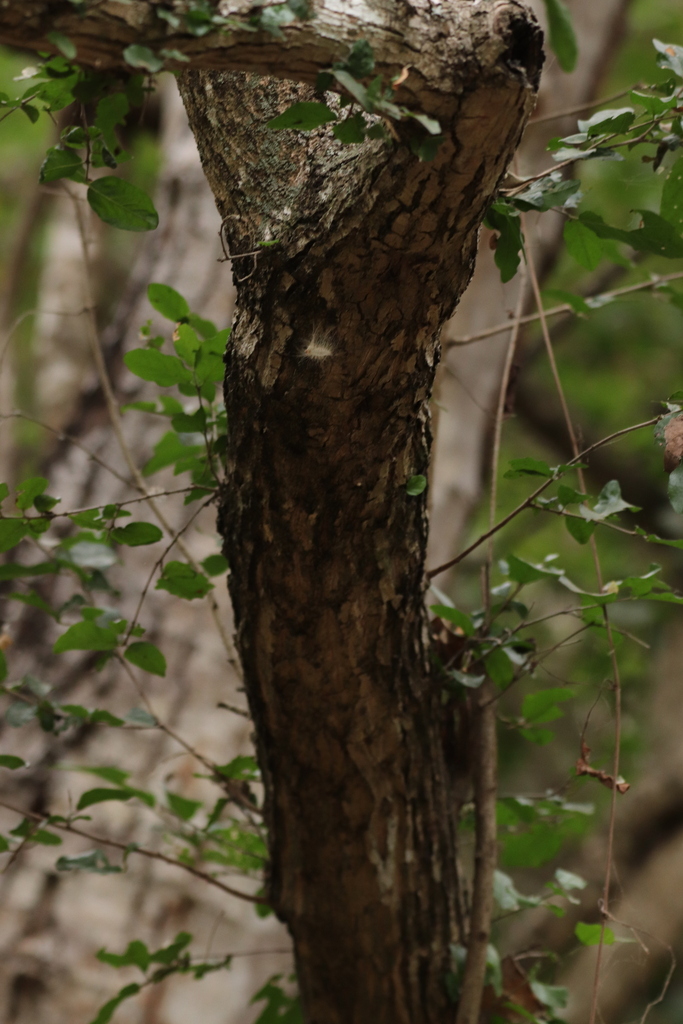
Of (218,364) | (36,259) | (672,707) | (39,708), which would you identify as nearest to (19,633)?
(39,708)

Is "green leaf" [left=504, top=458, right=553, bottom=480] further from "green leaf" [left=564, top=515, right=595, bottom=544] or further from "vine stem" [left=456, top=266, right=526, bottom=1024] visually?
"vine stem" [left=456, top=266, right=526, bottom=1024]

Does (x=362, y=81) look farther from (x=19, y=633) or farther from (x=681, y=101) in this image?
(x=19, y=633)

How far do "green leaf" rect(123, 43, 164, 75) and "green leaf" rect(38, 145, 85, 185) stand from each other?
19 cm

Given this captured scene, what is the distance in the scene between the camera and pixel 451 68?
1.66 feet

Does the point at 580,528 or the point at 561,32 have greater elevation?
the point at 561,32

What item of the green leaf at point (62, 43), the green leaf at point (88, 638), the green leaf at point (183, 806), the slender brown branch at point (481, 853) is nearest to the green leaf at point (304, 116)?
the green leaf at point (62, 43)

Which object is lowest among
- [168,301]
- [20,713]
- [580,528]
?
[20,713]

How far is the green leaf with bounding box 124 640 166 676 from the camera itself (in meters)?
0.85

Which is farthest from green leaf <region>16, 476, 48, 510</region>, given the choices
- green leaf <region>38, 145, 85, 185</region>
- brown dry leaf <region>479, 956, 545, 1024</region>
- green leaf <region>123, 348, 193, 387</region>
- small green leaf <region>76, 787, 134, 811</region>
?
brown dry leaf <region>479, 956, 545, 1024</region>

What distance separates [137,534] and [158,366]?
0.15 meters

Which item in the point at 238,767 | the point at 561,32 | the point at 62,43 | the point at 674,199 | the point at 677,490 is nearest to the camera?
the point at 62,43

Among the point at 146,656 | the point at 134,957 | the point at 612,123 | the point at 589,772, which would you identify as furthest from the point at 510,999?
the point at 612,123

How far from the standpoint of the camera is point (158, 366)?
2.57 ft

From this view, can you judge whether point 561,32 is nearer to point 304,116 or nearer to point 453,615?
point 304,116
